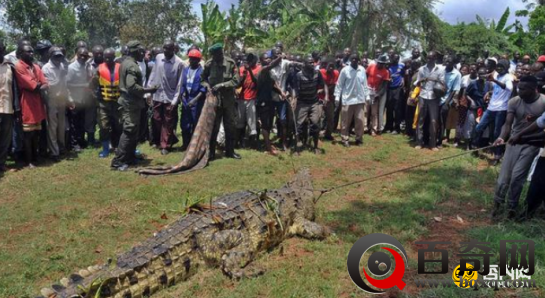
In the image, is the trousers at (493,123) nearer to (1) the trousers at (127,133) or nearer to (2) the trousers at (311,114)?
(2) the trousers at (311,114)

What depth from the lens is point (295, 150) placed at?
925 cm

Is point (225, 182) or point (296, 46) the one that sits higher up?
point (296, 46)

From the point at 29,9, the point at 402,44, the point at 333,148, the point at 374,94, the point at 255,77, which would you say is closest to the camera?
the point at 255,77

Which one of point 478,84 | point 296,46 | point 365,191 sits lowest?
point 365,191

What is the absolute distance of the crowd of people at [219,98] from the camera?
296 inches

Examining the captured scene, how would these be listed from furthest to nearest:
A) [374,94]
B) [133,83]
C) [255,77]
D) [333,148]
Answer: [374,94]
[333,148]
[255,77]
[133,83]

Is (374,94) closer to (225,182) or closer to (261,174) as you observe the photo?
(261,174)

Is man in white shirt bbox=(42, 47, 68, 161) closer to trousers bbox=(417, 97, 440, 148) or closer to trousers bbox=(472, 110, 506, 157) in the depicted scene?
trousers bbox=(417, 97, 440, 148)

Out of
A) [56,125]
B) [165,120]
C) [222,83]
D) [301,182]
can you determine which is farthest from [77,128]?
[301,182]

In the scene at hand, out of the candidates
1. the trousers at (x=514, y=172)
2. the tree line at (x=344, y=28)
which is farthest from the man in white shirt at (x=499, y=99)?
the tree line at (x=344, y=28)

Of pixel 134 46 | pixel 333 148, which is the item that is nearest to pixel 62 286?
pixel 134 46

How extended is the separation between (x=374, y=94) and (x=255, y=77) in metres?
3.51

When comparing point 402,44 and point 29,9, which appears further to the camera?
point 402,44
